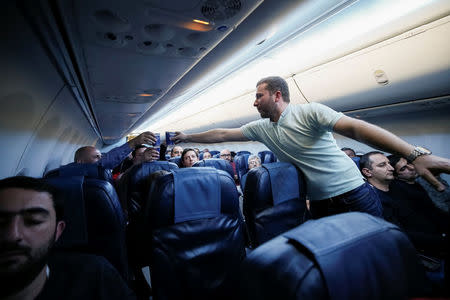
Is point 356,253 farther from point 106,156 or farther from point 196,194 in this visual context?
point 106,156

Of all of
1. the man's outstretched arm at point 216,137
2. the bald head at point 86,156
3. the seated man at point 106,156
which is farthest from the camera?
the bald head at point 86,156

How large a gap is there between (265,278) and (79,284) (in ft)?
3.63

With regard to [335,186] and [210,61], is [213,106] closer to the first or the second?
[210,61]

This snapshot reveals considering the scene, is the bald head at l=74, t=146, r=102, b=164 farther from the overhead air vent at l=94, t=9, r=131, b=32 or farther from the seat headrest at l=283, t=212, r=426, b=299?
the seat headrest at l=283, t=212, r=426, b=299

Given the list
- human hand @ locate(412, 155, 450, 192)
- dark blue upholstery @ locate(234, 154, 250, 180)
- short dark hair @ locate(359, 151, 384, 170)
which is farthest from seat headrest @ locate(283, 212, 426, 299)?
dark blue upholstery @ locate(234, 154, 250, 180)

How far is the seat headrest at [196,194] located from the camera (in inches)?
55.1

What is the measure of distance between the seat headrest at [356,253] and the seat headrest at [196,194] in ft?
3.28

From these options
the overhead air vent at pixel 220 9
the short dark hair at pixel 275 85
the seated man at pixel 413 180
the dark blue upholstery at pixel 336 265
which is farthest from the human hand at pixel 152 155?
the seated man at pixel 413 180

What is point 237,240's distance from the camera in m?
1.56

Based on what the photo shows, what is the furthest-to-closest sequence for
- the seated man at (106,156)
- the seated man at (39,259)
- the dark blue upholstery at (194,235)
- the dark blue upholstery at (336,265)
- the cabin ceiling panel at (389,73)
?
the seated man at (106,156) < the cabin ceiling panel at (389,73) < the dark blue upholstery at (194,235) < the seated man at (39,259) < the dark blue upholstery at (336,265)

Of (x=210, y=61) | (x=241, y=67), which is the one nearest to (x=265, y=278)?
(x=210, y=61)

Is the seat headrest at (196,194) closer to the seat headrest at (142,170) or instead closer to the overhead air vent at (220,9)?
the overhead air vent at (220,9)

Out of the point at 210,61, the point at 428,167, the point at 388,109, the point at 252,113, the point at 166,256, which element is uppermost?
the point at 210,61

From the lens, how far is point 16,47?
1.66m
